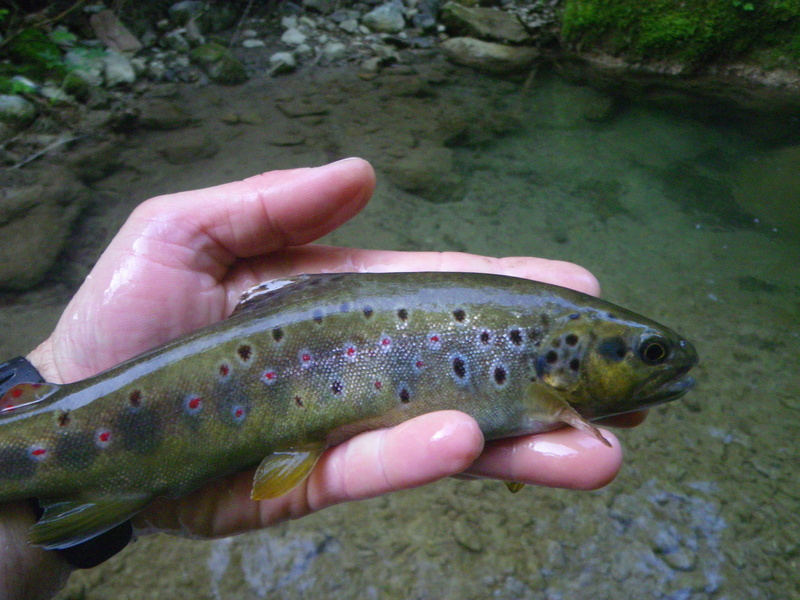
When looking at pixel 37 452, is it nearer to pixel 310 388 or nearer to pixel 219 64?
pixel 310 388

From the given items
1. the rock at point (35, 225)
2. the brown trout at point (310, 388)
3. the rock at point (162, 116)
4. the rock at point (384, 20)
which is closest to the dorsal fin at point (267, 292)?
the brown trout at point (310, 388)

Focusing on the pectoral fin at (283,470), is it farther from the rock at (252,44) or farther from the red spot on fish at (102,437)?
the rock at (252,44)

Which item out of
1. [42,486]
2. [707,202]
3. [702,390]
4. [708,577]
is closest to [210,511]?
[42,486]

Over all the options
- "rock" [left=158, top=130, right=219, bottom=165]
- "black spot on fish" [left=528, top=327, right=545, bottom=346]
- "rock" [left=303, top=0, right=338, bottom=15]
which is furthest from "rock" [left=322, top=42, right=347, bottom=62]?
"black spot on fish" [left=528, top=327, right=545, bottom=346]

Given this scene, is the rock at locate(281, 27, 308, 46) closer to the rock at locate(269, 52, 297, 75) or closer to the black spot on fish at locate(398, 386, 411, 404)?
the rock at locate(269, 52, 297, 75)

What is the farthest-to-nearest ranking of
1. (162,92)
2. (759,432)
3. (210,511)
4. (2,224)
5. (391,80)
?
1. (391,80)
2. (162,92)
3. (2,224)
4. (759,432)
5. (210,511)

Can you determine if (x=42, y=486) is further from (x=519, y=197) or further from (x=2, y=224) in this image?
(x=519, y=197)
